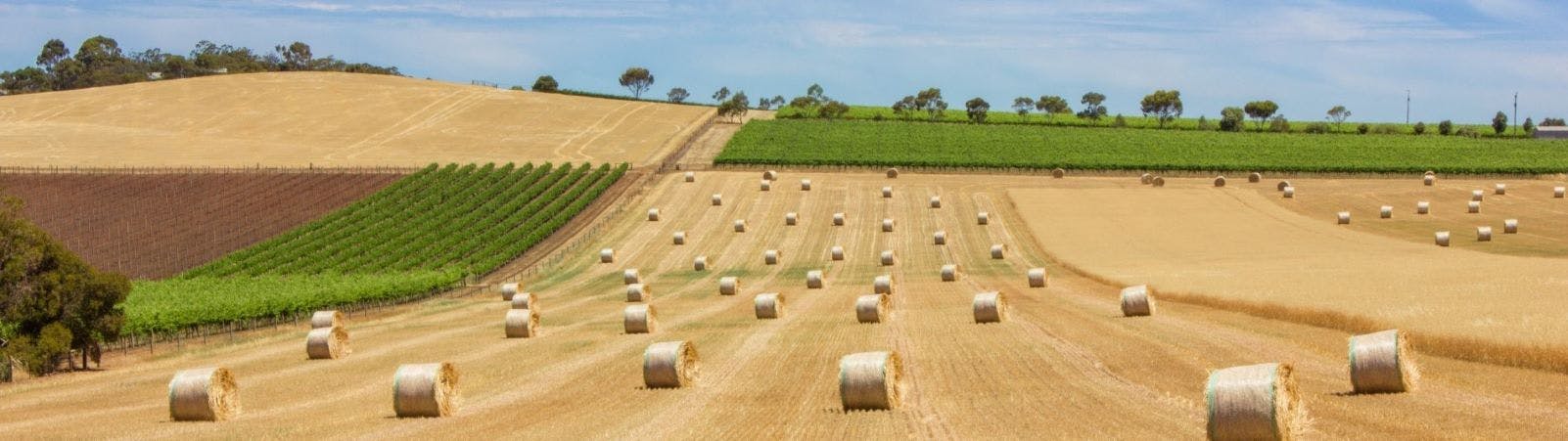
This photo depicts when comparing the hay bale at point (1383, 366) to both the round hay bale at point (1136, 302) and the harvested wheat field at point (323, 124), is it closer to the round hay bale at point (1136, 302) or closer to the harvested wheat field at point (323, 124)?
the round hay bale at point (1136, 302)

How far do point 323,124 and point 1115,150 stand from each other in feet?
236

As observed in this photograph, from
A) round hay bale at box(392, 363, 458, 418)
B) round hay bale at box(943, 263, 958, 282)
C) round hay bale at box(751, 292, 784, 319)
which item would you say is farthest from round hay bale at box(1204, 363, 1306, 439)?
round hay bale at box(943, 263, 958, 282)

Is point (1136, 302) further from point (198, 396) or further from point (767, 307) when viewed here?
point (198, 396)

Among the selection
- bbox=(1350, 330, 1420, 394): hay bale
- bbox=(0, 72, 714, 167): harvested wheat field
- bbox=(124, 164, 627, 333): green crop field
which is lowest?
bbox=(124, 164, 627, 333): green crop field

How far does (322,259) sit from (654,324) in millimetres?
A: 44477

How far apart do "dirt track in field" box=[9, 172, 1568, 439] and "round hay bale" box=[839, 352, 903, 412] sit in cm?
25

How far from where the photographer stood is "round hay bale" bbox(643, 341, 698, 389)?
1042 inches

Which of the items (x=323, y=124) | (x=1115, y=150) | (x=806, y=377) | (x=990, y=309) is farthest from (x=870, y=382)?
(x=323, y=124)

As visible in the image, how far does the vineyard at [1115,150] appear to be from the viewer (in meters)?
125

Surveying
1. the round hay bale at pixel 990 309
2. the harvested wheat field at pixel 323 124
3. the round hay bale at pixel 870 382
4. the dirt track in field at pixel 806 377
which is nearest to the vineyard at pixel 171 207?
the harvested wheat field at pixel 323 124

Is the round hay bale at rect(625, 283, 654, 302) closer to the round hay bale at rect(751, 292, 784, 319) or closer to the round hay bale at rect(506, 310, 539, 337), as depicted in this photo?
the round hay bale at rect(751, 292, 784, 319)

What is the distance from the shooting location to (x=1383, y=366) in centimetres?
2141

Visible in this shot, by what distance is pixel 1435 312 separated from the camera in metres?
31.0

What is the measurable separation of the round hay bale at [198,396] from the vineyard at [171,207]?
5975 cm
